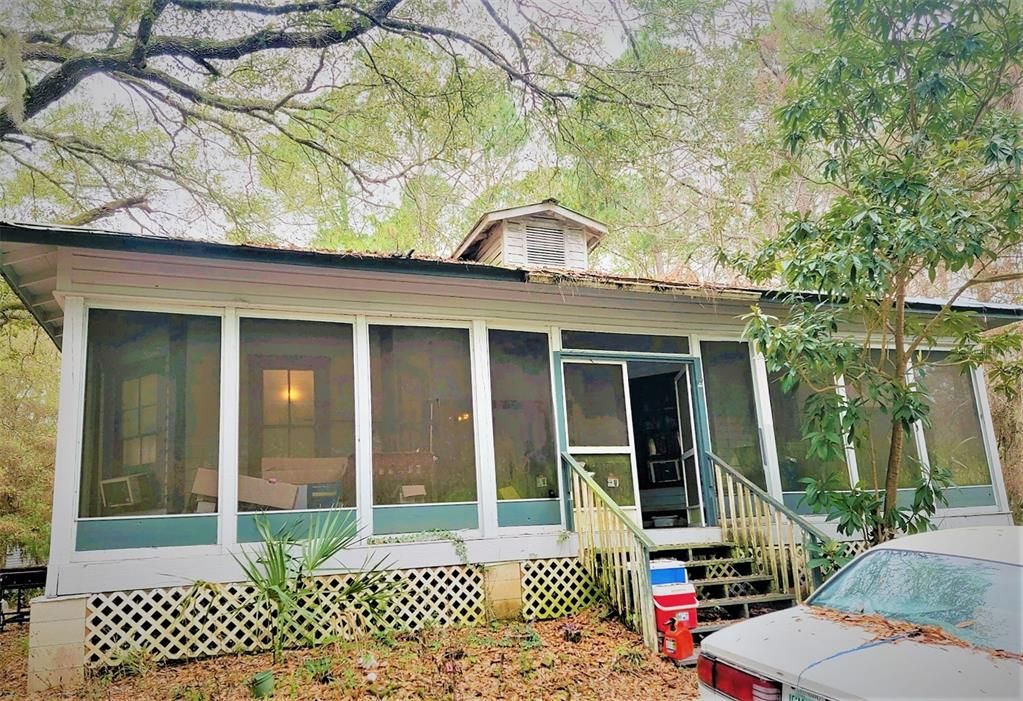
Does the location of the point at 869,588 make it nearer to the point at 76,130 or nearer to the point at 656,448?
the point at 656,448

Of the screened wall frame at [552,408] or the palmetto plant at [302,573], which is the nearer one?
the palmetto plant at [302,573]

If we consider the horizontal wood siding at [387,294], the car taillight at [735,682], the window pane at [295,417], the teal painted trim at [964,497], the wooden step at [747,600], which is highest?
the horizontal wood siding at [387,294]

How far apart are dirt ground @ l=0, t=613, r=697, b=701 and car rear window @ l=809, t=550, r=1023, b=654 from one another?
78.4 inches

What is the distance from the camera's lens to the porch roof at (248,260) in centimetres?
580

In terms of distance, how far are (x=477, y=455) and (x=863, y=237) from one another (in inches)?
163

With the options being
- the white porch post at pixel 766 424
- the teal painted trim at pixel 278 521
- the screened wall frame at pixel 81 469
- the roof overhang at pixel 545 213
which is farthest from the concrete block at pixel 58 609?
the white porch post at pixel 766 424

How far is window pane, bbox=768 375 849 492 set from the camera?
8.73 metres

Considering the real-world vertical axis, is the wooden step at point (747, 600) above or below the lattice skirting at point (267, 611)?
below

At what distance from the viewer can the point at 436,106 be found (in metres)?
12.4

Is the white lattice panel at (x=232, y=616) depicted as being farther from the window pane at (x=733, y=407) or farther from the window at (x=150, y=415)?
the window pane at (x=733, y=407)

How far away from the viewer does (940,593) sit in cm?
327

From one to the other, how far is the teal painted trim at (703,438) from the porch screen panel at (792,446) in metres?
0.96

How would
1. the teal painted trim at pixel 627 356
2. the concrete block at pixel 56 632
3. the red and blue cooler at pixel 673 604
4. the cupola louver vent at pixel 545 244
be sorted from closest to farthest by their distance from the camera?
1. the concrete block at pixel 56 632
2. the red and blue cooler at pixel 673 604
3. the teal painted trim at pixel 627 356
4. the cupola louver vent at pixel 545 244

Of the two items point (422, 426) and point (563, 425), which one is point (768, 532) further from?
point (422, 426)
